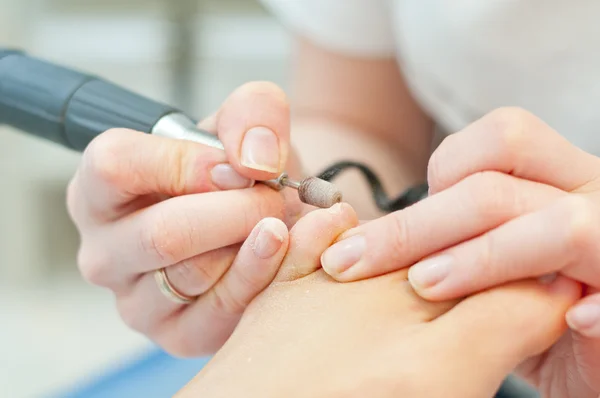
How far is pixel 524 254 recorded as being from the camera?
0.34 m

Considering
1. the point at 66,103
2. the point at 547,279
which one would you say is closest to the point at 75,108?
the point at 66,103

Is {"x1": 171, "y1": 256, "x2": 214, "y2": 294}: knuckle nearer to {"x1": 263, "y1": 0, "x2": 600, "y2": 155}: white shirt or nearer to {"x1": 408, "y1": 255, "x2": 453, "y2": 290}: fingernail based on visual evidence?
{"x1": 408, "y1": 255, "x2": 453, "y2": 290}: fingernail

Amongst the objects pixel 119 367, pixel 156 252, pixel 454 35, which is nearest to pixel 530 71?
pixel 454 35

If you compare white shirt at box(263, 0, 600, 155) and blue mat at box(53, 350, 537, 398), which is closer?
white shirt at box(263, 0, 600, 155)

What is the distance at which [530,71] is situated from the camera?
1.90ft

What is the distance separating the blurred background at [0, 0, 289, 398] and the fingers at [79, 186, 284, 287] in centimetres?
69

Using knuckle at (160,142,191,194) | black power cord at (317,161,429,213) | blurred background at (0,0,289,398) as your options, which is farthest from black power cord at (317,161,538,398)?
blurred background at (0,0,289,398)

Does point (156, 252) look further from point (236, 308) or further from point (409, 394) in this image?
point (409, 394)

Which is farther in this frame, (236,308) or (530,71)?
(530,71)

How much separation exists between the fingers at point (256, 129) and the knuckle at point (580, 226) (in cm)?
17

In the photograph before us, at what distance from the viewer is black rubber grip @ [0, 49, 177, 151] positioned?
45 cm

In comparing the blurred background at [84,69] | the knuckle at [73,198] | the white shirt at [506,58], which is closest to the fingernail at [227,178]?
the knuckle at [73,198]

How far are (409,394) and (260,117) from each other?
20cm

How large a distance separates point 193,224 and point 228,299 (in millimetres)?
61
